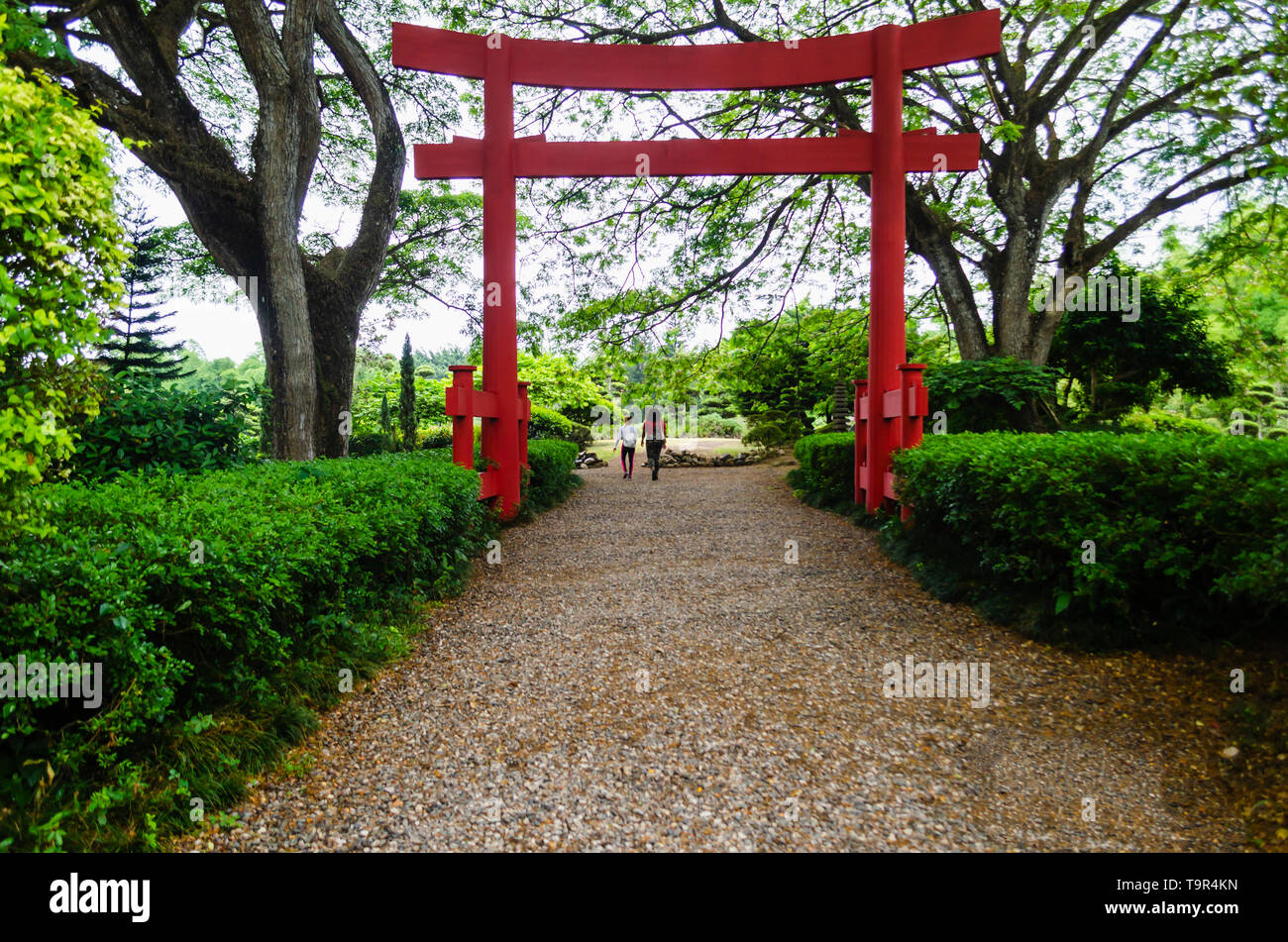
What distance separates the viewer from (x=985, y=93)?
31.7ft

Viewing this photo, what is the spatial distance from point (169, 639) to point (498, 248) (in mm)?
5630

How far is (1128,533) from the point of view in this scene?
11.1 ft

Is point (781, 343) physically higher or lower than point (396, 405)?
higher

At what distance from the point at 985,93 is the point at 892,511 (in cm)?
688

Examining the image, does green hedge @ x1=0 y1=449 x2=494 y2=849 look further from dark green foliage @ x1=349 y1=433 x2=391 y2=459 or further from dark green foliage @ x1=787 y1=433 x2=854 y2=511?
dark green foliage @ x1=349 y1=433 x2=391 y2=459

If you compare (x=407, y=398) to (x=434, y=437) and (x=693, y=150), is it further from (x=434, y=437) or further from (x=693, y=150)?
(x=693, y=150)

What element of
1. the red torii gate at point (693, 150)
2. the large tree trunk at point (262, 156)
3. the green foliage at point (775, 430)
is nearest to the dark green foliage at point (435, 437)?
the green foliage at point (775, 430)

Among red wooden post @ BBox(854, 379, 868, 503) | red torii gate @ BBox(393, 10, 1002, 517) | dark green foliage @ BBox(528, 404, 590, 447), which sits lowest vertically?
red wooden post @ BBox(854, 379, 868, 503)

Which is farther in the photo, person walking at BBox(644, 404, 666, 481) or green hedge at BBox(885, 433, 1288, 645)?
person walking at BBox(644, 404, 666, 481)

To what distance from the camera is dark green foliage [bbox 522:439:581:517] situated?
8.51 m

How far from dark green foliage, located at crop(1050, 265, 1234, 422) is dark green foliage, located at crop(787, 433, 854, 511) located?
421cm

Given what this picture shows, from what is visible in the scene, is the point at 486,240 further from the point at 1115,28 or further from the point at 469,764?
the point at 1115,28

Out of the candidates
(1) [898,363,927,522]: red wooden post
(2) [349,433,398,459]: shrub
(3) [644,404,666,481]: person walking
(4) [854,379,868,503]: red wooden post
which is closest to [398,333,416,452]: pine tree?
(2) [349,433,398,459]: shrub

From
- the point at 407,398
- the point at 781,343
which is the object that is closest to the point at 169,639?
the point at 781,343
